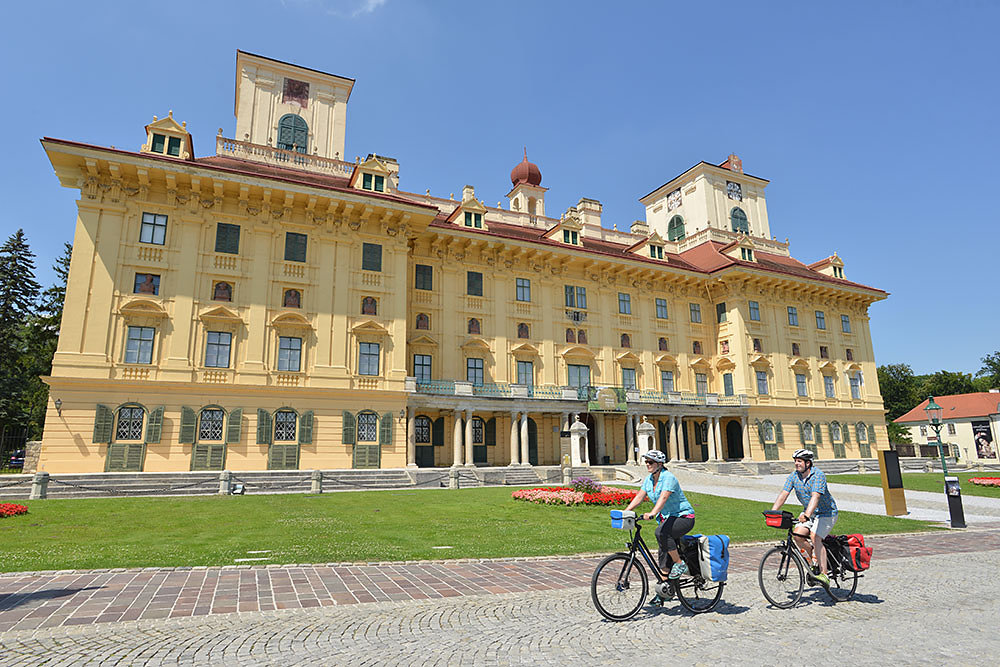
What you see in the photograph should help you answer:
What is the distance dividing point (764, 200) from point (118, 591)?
188ft

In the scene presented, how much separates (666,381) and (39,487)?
34.2 m

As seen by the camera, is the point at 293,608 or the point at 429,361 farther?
the point at 429,361

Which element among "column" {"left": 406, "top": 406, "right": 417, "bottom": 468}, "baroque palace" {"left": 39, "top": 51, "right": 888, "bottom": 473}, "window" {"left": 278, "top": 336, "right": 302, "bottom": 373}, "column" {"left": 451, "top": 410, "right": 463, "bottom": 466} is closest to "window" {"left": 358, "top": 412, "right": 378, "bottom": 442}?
"baroque palace" {"left": 39, "top": 51, "right": 888, "bottom": 473}

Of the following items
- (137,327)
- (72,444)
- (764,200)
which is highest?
(764,200)

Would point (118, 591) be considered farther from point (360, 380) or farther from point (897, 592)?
point (360, 380)

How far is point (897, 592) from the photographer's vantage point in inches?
300

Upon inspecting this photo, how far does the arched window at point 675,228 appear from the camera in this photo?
2056 inches

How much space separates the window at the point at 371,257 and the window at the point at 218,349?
765cm

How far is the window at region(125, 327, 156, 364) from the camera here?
85.2 ft

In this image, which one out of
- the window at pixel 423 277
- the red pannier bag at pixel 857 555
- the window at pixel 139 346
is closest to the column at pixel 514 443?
the window at pixel 423 277

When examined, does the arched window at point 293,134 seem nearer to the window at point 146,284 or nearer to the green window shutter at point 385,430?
the window at point 146,284

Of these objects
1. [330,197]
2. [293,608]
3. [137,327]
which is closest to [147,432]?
[137,327]

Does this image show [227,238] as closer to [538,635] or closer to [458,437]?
[458,437]

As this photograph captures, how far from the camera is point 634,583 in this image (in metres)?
6.43
